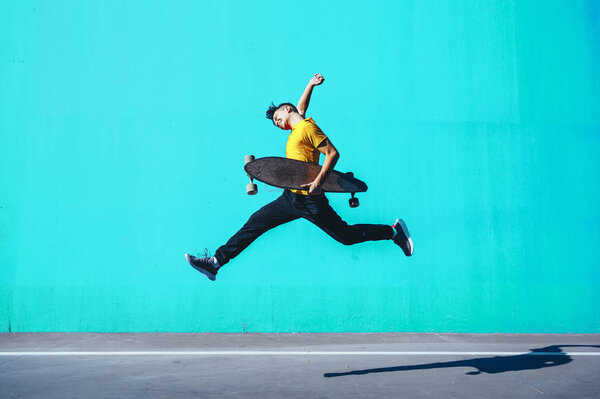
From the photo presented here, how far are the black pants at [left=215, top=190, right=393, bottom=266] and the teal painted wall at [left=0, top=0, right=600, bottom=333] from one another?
6.08 feet

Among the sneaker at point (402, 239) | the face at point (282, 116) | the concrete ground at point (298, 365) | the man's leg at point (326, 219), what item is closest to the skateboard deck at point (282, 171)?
the man's leg at point (326, 219)

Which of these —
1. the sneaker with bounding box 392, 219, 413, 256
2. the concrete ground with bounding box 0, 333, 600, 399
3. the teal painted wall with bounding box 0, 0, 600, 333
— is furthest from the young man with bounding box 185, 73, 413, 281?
the teal painted wall with bounding box 0, 0, 600, 333

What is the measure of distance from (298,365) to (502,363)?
2.01 m

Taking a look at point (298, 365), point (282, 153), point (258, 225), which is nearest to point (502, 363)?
point (298, 365)

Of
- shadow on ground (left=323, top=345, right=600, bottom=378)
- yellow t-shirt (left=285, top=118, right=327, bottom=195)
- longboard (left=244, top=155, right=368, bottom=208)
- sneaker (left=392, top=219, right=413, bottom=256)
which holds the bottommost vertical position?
shadow on ground (left=323, top=345, right=600, bottom=378)

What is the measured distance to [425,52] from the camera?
6.10 metres

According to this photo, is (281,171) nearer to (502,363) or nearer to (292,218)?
(292,218)

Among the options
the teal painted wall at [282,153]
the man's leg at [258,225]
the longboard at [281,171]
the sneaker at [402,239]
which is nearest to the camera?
the longboard at [281,171]

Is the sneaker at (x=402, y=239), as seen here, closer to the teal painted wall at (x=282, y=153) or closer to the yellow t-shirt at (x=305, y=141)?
the yellow t-shirt at (x=305, y=141)

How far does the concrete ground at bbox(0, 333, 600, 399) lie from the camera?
137 inches

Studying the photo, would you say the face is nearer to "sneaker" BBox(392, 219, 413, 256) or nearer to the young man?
the young man

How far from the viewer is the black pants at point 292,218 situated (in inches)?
152

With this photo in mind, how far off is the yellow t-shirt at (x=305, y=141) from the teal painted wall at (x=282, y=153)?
1.94m

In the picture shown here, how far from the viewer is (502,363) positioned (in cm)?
443
